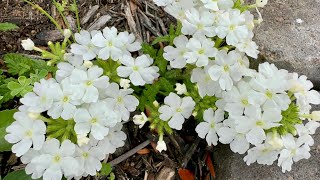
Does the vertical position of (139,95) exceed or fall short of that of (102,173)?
it exceeds it

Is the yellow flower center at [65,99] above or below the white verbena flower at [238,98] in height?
above

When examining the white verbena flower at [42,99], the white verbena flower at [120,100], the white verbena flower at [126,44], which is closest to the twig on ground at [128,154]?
the white verbena flower at [120,100]

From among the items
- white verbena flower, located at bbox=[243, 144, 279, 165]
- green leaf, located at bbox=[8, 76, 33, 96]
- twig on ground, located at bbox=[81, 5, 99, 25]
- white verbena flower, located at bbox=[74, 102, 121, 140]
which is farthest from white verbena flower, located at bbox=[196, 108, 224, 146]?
twig on ground, located at bbox=[81, 5, 99, 25]

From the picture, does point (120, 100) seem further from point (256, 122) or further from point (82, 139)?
point (256, 122)

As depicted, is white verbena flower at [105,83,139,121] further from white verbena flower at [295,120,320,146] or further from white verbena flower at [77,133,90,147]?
white verbena flower at [295,120,320,146]

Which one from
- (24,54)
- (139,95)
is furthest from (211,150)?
(24,54)

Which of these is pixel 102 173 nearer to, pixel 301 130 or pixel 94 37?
pixel 94 37

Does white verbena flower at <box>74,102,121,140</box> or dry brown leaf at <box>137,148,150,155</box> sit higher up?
white verbena flower at <box>74,102,121,140</box>

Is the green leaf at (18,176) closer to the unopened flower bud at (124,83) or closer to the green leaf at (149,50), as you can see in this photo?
the unopened flower bud at (124,83)
